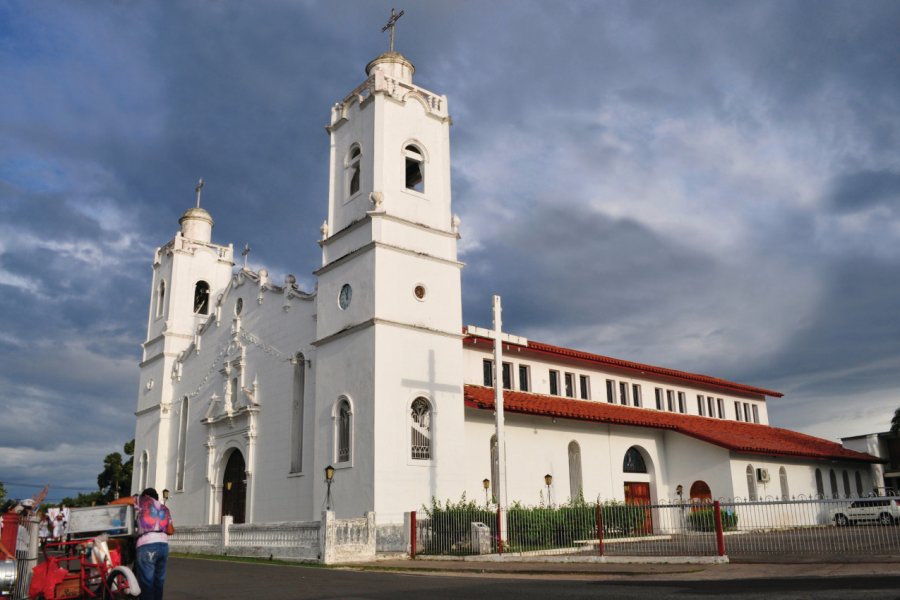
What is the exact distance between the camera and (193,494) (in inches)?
1298

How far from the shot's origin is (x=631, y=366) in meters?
35.8

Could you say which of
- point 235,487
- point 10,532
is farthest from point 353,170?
point 10,532

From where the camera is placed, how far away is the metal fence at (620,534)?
16.4 m

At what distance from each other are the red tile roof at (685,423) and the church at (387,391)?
0.15 m

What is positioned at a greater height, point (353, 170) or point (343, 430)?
point (353, 170)

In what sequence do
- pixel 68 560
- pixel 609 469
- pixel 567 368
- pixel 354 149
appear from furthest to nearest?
pixel 567 368
pixel 609 469
pixel 354 149
pixel 68 560

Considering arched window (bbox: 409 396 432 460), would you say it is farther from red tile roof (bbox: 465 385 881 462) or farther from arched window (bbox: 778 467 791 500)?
arched window (bbox: 778 467 791 500)

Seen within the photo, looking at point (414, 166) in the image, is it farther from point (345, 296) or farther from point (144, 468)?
point (144, 468)

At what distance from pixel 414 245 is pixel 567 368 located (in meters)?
11.7

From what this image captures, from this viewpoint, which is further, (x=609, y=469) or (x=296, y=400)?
(x=609, y=469)

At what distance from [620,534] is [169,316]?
25.4 meters

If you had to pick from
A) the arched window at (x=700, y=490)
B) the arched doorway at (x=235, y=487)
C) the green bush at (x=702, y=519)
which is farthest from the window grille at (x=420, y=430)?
the arched window at (x=700, y=490)

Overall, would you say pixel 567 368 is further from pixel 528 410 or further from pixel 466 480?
pixel 466 480

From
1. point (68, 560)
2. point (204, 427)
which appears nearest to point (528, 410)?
point (204, 427)
